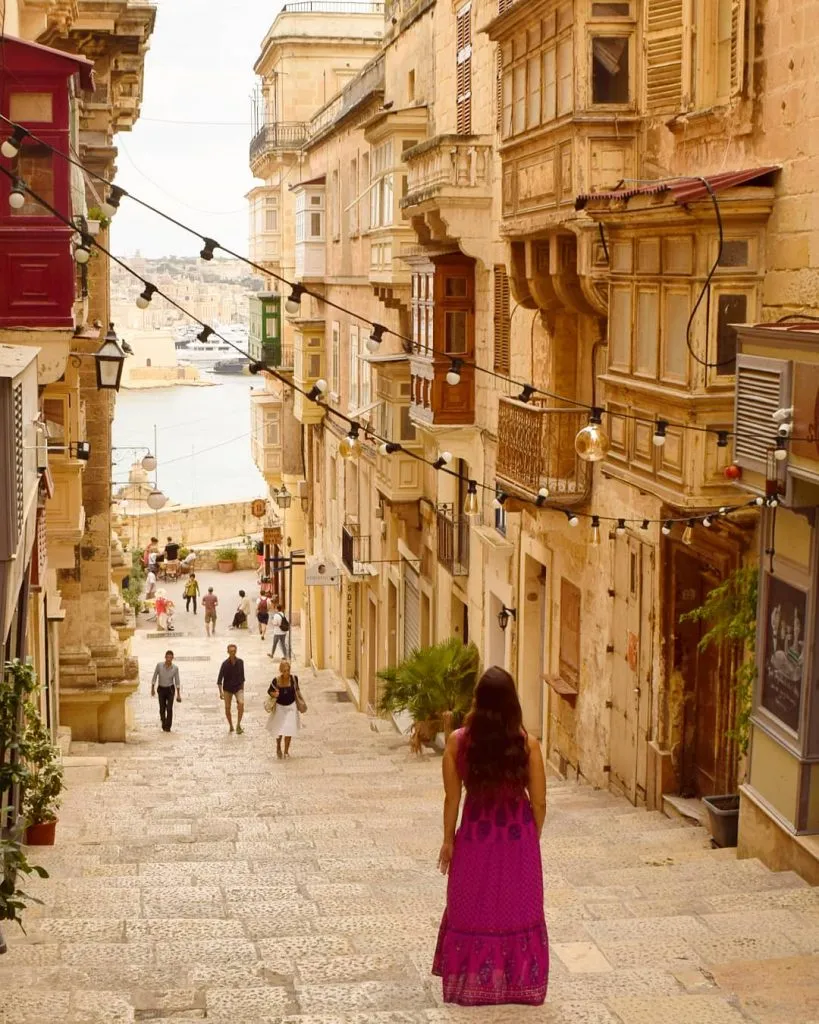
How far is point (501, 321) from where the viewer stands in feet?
60.7

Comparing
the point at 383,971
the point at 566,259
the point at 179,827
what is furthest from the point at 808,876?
the point at 566,259

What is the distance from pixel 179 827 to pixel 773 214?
6.59 metres

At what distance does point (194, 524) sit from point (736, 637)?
155 ft

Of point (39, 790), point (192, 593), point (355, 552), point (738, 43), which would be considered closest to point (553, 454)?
point (738, 43)

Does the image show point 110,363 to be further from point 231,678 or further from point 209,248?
point 231,678

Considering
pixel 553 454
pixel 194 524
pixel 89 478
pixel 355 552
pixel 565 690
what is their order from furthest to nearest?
pixel 194 524
pixel 355 552
pixel 89 478
pixel 565 690
pixel 553 454

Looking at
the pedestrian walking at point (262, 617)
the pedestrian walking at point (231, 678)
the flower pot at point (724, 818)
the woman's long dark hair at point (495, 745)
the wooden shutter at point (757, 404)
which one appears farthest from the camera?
the pedestrian walking at point (262, 617)

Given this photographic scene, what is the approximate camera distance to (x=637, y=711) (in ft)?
44.3

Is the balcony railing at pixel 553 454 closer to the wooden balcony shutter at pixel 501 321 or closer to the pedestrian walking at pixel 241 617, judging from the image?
the wooden balcony shutter at pixel 501 321

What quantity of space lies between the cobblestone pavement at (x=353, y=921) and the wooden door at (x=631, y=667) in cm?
37

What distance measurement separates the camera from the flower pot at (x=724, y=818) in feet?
35.3

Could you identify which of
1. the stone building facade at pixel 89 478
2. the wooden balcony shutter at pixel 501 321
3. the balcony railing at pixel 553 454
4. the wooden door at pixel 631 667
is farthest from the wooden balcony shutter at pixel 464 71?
the wooden door at pixel 631 667

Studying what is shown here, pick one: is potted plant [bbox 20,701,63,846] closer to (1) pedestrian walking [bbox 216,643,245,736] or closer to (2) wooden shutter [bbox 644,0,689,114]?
(2) wooden shutter [bbox 644,0,689,114]

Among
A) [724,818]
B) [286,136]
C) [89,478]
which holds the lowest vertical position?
[724,818]
